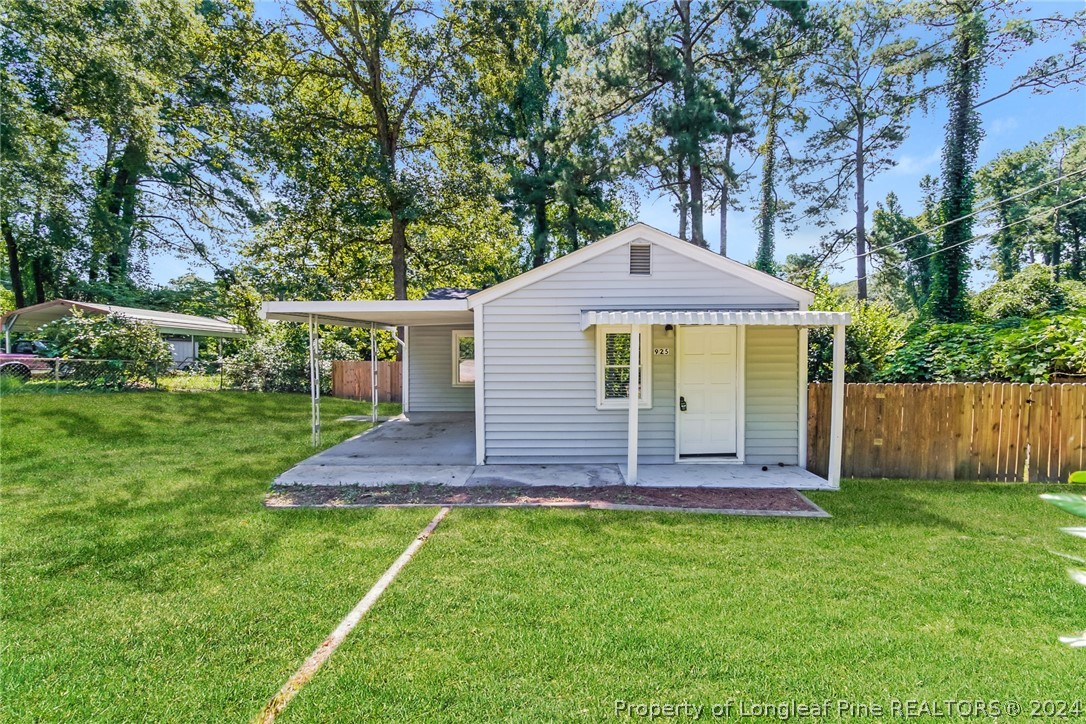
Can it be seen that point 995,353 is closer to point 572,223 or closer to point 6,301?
point 572,223

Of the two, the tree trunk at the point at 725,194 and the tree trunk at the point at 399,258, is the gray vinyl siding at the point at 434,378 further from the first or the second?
the tree trunk at the point at 725,194

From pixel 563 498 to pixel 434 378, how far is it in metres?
7.94

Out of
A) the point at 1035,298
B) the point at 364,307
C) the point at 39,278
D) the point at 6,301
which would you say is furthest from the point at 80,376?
the point at 1035,298

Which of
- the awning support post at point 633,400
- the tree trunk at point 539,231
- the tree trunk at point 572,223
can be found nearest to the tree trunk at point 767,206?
the tree trunk at point 572,223

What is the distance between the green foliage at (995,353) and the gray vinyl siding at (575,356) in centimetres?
373

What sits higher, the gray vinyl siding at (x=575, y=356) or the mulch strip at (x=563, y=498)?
the gray vinyl siding at (x=575, y=356)

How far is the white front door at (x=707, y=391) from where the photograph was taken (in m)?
Result: 7.18

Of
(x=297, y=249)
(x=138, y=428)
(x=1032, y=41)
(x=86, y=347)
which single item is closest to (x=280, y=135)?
(x=297, y=249)

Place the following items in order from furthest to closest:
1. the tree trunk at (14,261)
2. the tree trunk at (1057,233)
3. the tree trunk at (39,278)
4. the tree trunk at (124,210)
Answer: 1. the tree trunk at (1057,233)
2. the tree trunk at (39,278)
3. the tree trunk at (14,261)
4. the tree trunk at (124,210)

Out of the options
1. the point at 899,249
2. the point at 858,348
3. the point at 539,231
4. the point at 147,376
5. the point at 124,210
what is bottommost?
the point at 147,376

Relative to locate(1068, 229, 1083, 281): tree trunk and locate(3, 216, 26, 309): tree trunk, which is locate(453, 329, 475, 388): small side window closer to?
locate(3, 216, 26, 309): tree trunk

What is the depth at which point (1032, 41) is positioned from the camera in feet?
55.1

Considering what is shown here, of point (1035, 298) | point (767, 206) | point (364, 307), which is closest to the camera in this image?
point (364, 307)

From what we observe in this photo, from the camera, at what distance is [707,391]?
7.24 metres
